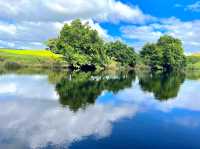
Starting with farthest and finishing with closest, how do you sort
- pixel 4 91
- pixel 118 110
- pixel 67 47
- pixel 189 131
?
1. pixel 67 47
2. pixel 4 91
3. pixel 118 110
4. pixel 189 131

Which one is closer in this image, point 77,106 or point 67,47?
point 77,106

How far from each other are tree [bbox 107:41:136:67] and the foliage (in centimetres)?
1003

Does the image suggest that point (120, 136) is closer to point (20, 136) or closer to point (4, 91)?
point (20, 136)

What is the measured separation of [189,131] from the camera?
24422 millimetres

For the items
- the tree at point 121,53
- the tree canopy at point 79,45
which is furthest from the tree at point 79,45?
the tree at point 121,53

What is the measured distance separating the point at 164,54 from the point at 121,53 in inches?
821

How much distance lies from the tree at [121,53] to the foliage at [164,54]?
395 inches

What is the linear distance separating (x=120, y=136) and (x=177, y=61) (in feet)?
463

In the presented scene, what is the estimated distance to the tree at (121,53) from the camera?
149 metres

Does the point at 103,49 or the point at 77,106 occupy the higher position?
the point at 103,49

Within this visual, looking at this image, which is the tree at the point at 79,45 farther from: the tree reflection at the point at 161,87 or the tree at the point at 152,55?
the tree at the point at 152,55

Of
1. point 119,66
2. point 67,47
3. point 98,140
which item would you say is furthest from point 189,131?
point 119,66

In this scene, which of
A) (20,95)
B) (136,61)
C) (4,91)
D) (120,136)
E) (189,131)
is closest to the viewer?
(120,136)

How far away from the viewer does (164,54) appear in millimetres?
153875
